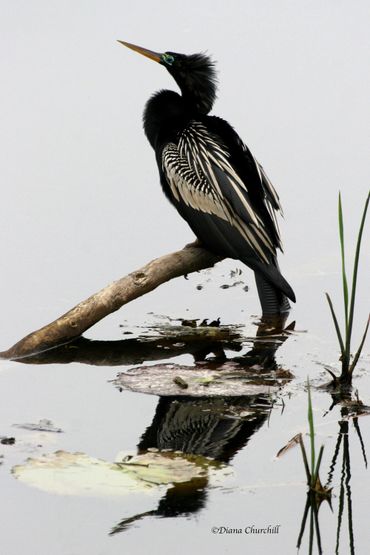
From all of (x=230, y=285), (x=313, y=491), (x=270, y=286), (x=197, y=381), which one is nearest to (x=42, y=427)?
(x=197, y=381)

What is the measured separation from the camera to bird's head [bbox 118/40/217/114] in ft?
26.7

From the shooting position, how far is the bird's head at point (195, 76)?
8.13 m

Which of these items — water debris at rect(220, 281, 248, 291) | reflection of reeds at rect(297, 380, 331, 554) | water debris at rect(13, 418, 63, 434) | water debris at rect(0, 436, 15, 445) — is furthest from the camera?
water debris at rect(220, 281, 248, 291)

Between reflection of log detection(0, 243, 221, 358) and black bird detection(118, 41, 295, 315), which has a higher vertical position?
black bird detection(118, 41, 295, 315)

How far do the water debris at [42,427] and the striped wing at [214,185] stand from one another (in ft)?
6.46

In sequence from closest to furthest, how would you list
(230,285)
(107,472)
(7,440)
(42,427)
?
(107,472)
(7,440)
(42,427)
(230,285)

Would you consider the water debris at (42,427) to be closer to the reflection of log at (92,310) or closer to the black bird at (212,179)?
the reflection of log at (92,310)

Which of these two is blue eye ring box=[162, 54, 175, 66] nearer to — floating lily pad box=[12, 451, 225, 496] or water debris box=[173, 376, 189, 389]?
water debris box=[173, 376, 189, 389]

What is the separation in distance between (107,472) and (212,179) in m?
2.68

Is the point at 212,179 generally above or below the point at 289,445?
above

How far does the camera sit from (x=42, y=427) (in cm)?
620

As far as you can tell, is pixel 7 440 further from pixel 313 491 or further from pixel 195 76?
pixel 195 76

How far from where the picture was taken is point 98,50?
13008 millimetres

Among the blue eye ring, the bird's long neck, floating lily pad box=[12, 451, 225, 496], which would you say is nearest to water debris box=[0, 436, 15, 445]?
floating lily pad box=[12, 451, 225, 496]
